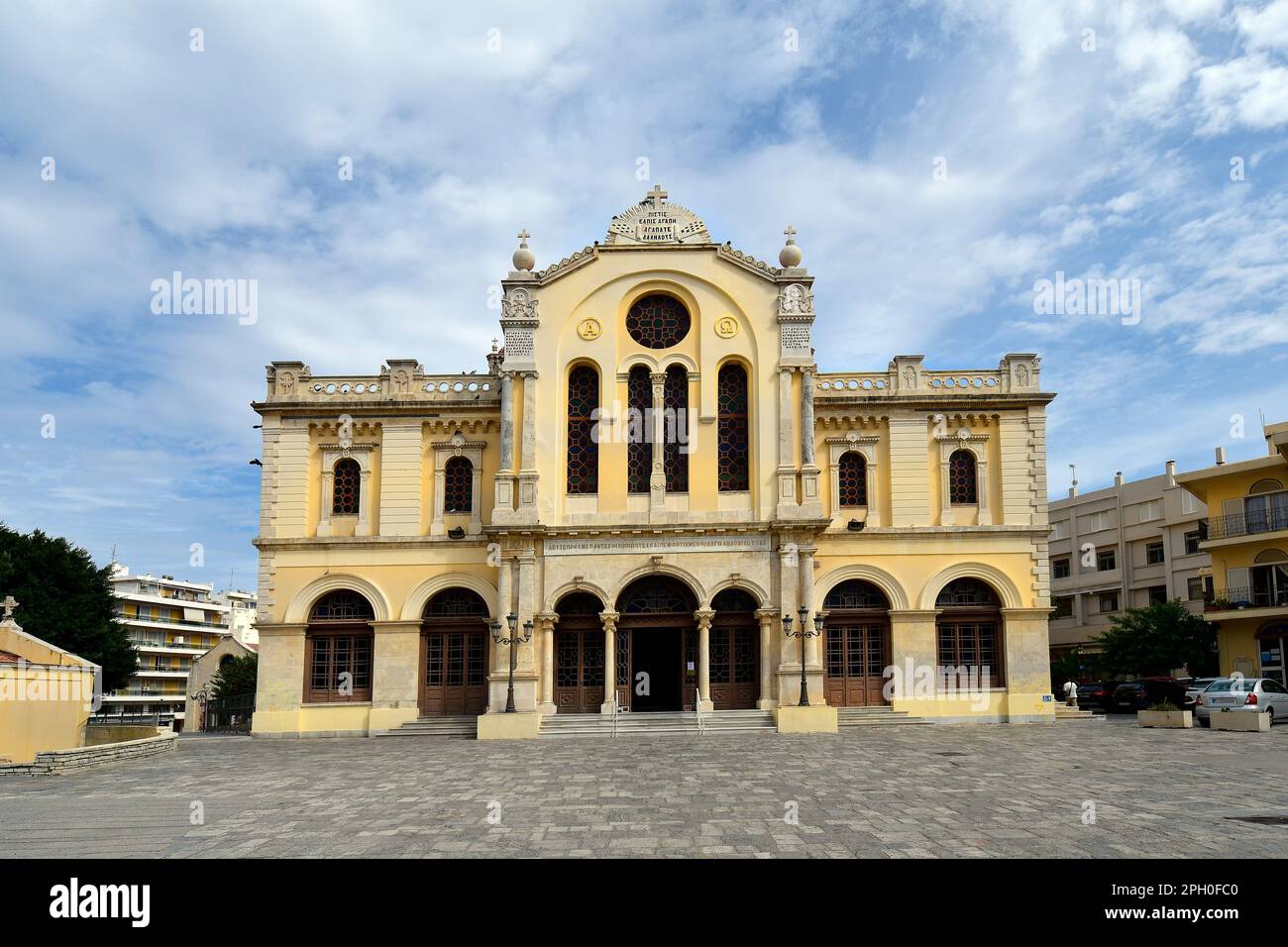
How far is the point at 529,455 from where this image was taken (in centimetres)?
2672

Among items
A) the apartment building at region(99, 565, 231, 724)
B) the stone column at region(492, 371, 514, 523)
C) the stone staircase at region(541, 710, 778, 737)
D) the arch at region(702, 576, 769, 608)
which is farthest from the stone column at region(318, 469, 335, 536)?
the apartment building at region(99, 565, 231, 724)

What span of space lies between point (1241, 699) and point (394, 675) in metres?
22.4

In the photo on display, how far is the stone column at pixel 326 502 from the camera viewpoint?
2828 centimetres

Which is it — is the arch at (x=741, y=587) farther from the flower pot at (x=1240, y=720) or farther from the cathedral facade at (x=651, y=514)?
the flower pot at (x=1240, y=720)

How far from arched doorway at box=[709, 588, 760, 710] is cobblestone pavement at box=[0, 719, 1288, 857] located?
5.31 metres

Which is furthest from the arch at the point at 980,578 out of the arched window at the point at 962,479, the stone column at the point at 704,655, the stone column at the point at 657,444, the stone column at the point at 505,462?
the stone column at the point at 505,462

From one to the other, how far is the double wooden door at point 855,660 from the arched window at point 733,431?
4.79 meters

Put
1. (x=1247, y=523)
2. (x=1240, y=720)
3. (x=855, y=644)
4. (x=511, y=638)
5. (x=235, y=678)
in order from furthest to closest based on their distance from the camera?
(x=235, y=678), (x=1247, y=523), (x=855, y=644), (x=511, y=638), (x=1240, y=720)

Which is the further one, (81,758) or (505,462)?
(505,462)

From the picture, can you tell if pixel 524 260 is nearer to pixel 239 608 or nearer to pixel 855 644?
pixel 855 644

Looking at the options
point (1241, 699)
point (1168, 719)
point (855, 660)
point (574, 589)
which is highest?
point (574, 589)

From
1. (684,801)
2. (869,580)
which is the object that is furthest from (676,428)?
(684,801)

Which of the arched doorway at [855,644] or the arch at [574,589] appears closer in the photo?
the arch at [574,589]
